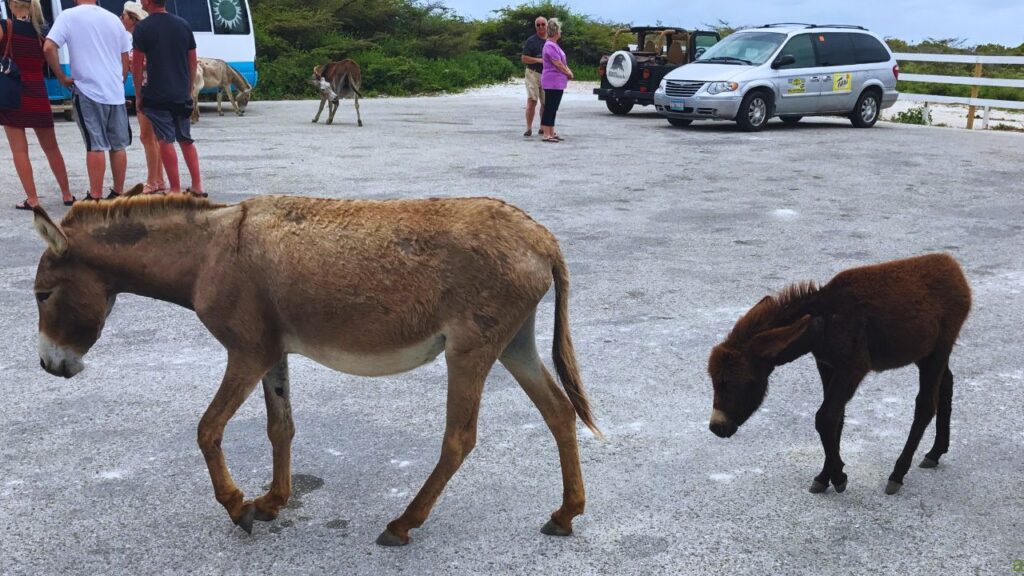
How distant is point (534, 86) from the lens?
14.8 m

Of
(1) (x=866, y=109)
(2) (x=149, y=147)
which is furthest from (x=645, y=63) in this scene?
(2) (x=149, y=147)

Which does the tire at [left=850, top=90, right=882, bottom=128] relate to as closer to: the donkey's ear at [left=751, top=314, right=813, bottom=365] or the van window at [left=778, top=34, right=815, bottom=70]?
the van window at [left=778, top=34, right=815, bottom=70]

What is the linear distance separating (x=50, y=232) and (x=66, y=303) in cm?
28

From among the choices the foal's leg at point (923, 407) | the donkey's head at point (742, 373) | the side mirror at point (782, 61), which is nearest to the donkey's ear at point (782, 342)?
the donkey's head at point (742, 373)

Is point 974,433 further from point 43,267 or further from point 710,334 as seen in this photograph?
point 43,267

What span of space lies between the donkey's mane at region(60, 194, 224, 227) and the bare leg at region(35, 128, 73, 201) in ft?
19.7

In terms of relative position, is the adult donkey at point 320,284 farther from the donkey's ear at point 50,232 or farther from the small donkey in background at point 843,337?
the small donkey in background at point 843,337

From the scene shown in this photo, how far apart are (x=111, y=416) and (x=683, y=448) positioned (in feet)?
8.79

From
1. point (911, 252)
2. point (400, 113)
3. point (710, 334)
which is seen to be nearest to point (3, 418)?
point (710, 334)

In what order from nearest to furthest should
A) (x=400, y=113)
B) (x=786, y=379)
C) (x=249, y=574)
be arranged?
1. (x=249, y=574)
2. (x=786, y=379)
3. (x=400, y=113)

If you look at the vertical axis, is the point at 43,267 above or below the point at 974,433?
above

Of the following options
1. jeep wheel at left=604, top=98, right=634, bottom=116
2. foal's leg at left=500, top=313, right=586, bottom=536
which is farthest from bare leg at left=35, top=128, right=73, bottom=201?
jeep wheel at left=604, top=98, right=634, bottom=116

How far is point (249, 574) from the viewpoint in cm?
301

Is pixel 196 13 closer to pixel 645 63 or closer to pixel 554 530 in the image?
pixel 645 63
